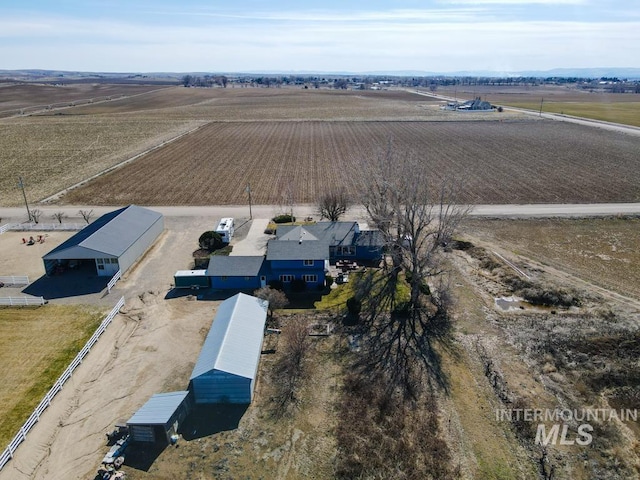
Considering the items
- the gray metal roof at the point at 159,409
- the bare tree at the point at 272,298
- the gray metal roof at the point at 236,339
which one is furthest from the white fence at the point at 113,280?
the gray metal roof at the point at 159,409

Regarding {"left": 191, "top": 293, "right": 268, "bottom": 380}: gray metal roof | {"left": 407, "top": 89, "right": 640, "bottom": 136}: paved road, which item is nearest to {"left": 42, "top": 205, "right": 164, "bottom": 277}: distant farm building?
{"left": 191, "top": 293, "right": 268, "bottom": 380}: gray metal roof

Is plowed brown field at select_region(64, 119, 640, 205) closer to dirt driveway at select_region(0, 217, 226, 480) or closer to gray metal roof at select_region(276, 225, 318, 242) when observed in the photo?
gray metal roof at select_region(276, 225, 318, 242)

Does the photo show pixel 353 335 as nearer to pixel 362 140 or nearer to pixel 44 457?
pixel 44 457

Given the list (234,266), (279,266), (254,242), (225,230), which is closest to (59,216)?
(225,230)

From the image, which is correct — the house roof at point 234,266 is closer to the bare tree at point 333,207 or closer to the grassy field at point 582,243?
the bare tree at point 333,207

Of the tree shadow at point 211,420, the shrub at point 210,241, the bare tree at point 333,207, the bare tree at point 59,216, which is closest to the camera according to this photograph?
the tree shadow at point 211,420

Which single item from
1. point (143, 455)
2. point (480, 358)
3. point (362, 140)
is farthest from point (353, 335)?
point (362, 140)
